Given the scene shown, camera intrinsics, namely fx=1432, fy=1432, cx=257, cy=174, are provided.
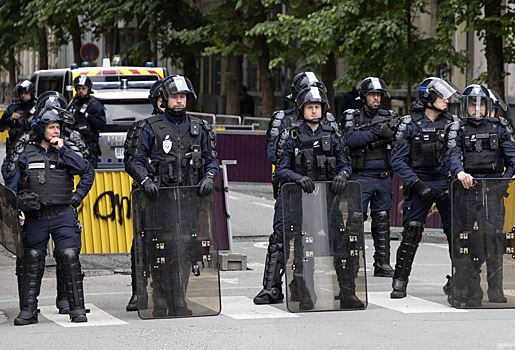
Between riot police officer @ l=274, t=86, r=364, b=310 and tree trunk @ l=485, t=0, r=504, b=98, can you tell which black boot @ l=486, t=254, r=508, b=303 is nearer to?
riot police officer @ l=274, t=86, r=364, b=310

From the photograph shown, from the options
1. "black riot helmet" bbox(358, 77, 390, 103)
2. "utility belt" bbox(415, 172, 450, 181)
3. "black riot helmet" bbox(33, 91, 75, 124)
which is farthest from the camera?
"black riot helmet" bbox(358, 77, 390, 103)

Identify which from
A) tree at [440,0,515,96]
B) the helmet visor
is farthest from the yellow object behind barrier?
tree at [440,0,515,96]

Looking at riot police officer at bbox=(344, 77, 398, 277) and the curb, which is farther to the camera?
riot police officer at bbox=(344, 77, 398, 277)

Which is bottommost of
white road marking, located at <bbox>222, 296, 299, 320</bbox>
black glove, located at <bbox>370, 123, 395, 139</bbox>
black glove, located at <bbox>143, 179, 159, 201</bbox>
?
white road marking, located at <bbox>222, 296, 299, 320</bbox>

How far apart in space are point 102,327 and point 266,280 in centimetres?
171

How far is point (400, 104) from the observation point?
37156 millimetres

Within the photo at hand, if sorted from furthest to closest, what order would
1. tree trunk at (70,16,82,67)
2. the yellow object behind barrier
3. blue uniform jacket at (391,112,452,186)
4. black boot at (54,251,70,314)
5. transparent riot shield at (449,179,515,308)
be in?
1. tree trunk at (70,16,82,67)
2. the yellow object behind barrier
3. blue uniform jacket at (391,112,452,186)
4. transparent riot shield at (449,179,515,308)
5. black boot at (54,251,70,314)

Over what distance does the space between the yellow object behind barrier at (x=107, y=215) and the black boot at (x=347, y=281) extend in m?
4.21

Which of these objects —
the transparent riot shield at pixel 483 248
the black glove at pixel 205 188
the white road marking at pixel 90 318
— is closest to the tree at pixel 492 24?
the transparent riot shield at pixel 483 248

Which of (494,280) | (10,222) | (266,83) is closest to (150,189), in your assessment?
(10,222)

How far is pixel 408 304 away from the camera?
38.8 feet

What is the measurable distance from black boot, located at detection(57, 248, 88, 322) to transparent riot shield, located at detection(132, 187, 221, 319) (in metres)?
0.45

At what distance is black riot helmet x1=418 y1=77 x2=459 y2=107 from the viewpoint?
473 inches

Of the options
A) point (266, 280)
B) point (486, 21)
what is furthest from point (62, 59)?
point (266, 280)
